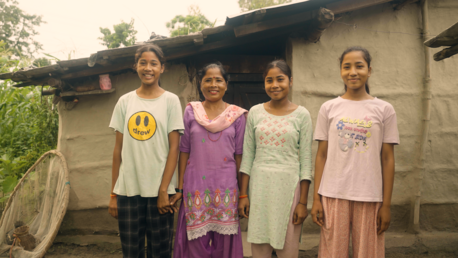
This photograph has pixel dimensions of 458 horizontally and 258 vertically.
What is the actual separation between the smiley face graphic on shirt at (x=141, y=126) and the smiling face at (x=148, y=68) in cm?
25

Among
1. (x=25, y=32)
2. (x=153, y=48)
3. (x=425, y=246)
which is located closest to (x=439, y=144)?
(x=425, y=246)

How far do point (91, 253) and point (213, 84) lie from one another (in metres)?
2.84

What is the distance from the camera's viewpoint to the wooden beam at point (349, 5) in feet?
10.3

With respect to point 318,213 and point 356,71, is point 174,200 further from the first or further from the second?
point 356,71

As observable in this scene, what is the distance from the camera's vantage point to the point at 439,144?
3.53 meters

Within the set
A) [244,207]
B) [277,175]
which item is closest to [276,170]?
[277,175]

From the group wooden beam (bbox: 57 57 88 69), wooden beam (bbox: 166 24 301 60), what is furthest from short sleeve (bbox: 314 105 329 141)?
wooden beam (bbox: 57 57 88 69)

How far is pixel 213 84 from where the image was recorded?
6.63 ft

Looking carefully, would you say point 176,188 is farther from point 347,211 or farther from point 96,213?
point 96,213

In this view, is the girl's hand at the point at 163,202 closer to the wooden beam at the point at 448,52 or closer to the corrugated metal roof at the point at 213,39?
the corrugated metal roof at the point at 213,39

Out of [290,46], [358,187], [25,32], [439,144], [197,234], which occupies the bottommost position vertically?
[197,234]

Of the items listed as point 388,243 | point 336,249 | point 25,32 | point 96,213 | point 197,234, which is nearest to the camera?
point 336,249

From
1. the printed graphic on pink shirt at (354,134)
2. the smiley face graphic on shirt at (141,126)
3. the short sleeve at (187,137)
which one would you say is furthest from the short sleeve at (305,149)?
the smiley face graphic on shirt at (141,126)

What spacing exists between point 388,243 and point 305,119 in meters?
2.52
